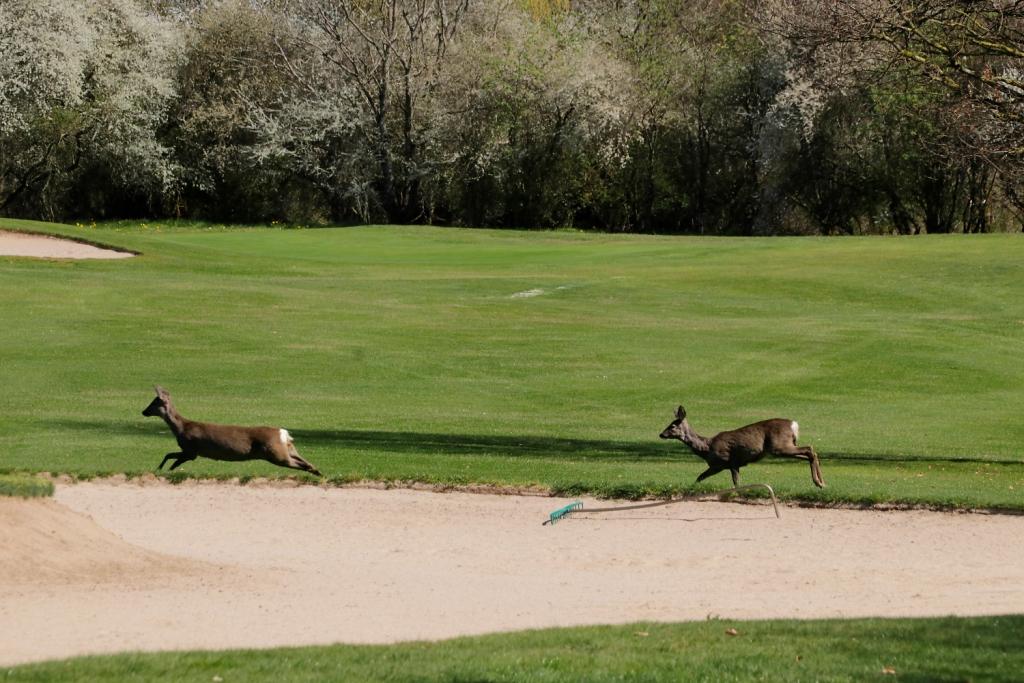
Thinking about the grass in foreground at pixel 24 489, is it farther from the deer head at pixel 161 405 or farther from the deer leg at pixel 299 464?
the deer leg at pixel 299 464

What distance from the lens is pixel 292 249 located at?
152 feet

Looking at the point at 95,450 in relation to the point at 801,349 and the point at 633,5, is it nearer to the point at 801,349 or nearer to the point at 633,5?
the point at 801,349

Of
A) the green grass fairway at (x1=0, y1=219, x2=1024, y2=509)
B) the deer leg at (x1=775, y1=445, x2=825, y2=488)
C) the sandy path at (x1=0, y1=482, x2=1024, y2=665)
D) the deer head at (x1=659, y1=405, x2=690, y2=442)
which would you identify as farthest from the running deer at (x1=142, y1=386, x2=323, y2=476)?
the deer leg at (x1=775, y1=445, x2=825, y2=488)

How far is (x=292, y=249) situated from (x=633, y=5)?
107 feet

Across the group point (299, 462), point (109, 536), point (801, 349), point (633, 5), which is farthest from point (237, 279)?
point (633, 5)

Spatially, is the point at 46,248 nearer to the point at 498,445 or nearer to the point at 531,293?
the point at 531,293

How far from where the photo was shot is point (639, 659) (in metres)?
8.98

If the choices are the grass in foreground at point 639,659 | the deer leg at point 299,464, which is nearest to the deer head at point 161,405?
the deer leg at point 299,464

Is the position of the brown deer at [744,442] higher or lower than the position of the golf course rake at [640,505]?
higher

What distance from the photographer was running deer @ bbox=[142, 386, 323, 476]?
53.2ft

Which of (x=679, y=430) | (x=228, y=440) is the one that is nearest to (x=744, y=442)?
(x=679, y=430)

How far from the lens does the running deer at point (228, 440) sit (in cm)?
1620

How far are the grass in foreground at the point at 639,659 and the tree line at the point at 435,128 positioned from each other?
46.7 m

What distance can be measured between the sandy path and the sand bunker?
78.0 ft
